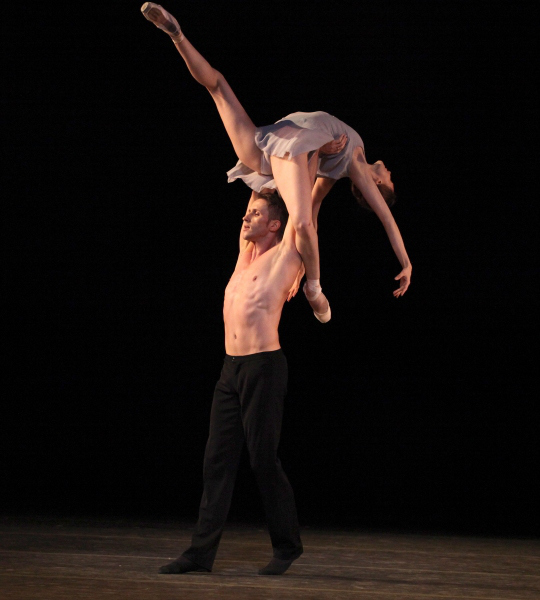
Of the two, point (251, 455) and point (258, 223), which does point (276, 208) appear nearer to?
point (258, 223)

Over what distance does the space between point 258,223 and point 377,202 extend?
458 millimetres

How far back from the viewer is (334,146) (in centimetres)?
322

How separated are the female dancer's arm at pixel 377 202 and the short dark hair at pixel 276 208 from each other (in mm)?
302

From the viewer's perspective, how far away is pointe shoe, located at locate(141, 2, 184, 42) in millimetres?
→ 2930

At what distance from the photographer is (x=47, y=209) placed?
16.4 ft

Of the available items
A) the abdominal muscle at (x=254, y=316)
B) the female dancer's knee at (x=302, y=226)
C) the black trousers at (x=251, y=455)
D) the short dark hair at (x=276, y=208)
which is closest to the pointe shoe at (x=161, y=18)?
the short dark hair at (x=276, y=208)

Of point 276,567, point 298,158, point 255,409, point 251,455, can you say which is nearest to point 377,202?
point 298,158

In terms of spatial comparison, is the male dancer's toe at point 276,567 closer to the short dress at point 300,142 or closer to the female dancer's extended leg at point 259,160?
the female dancer's extended leg at point 259,160

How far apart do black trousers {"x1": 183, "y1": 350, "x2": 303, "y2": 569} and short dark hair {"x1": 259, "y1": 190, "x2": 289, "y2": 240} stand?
47cm

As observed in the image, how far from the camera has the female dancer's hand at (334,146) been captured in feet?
10.6

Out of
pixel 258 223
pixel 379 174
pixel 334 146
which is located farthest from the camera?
pixel 379 174

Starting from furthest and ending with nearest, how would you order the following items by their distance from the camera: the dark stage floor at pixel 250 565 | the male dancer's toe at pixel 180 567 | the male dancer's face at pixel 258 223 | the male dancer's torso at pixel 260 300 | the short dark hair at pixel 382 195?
the short dark hair at pixel 382 195
the male dancer's face at pixel 258 223
the male dancer's torso at pixel 260 300
the male dancer's toe at pixel 180 567
the dark stage floor at pixel 250 565

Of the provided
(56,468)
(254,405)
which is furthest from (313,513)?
(254,405)

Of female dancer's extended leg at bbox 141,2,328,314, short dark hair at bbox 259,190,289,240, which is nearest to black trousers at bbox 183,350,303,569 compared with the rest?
female dancer's extended leg at bbox 141,2,328,314
